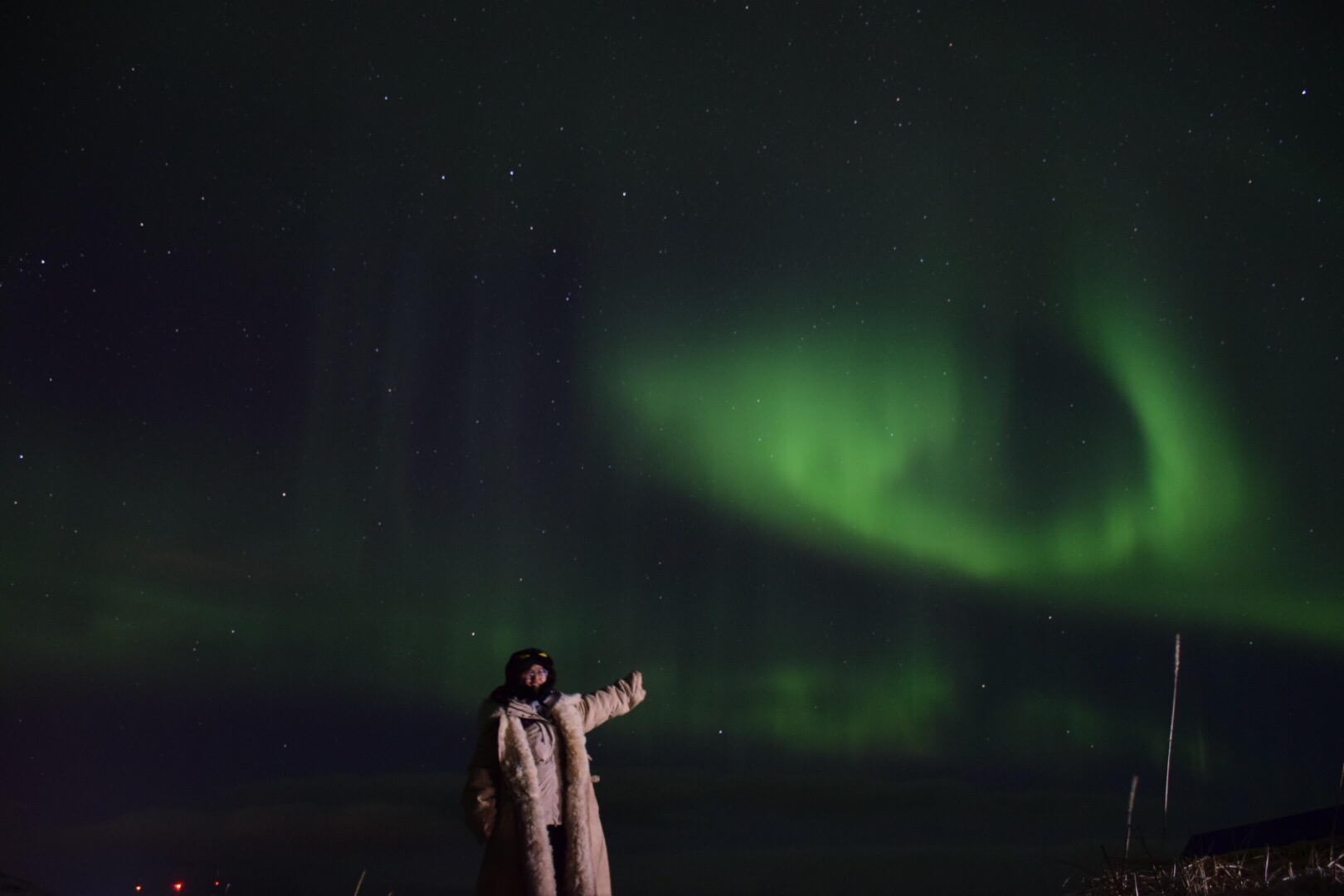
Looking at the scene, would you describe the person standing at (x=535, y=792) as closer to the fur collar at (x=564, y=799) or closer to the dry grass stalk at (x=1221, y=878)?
the fur collar at (x=564, y=799)

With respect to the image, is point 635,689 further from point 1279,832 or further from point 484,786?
point 1279,832

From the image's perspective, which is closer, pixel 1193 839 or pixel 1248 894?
pixel 1248 894

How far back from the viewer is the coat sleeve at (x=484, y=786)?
4.96 metres

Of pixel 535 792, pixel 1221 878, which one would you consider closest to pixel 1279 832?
pixel 1221 878

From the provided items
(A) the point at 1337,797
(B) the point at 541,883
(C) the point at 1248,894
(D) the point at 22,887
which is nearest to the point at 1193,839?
(A) the point at 1337,797

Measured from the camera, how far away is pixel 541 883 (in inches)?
189

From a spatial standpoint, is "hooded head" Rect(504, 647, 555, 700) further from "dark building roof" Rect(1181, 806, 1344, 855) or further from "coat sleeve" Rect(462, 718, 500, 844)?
"dark building roof" Rect(1181, 806, 1344, 855)

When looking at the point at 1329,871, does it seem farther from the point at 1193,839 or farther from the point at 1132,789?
the point at 1193,839

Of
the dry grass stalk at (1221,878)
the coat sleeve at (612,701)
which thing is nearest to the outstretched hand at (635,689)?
the coat sleeve at (612,701)

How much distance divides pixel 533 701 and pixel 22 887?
6.29 meters

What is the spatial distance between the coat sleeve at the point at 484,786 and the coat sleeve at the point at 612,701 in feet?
1.60

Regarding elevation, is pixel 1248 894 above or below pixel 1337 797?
below

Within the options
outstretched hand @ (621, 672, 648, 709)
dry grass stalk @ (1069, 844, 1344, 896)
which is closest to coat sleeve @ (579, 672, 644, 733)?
outstretched hand @ (621, 672, 648, 709)

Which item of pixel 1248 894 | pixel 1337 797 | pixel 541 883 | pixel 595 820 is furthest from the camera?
pixel 595 820
